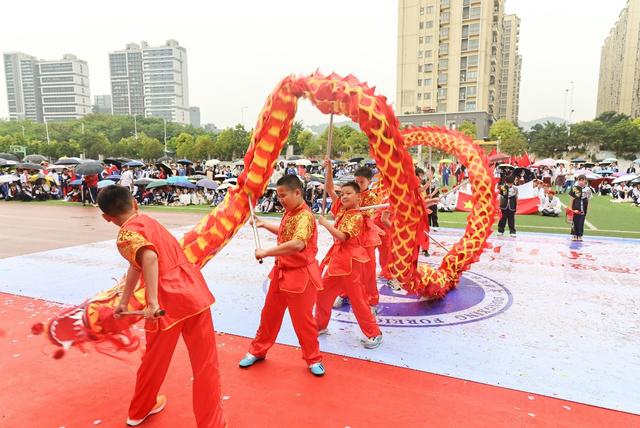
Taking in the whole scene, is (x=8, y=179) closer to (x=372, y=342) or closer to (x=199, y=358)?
(x=372, y=342)

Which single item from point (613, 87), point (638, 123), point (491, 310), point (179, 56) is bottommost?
point (491, 310)

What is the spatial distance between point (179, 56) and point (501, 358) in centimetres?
10125

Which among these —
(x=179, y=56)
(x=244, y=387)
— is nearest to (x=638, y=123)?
(x=244, y=387)

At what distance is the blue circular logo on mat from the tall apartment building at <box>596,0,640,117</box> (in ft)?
225

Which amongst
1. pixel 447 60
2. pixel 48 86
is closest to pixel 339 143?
pixel 447 60

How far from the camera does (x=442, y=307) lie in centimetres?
486

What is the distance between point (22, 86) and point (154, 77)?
25.4 meters

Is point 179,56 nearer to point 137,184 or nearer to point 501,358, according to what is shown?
point 137,184

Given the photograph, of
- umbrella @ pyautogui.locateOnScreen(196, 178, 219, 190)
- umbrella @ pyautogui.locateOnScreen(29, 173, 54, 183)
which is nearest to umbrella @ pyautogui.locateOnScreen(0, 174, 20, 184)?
umbrella @ pyautogui.locateOnScreen(29, 173, 54, 183)

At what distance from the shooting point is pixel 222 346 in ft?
12.3

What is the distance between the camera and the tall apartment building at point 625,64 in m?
59.5

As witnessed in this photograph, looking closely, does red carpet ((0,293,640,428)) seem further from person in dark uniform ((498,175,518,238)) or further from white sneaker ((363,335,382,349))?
person in dark uniform ((498,175,518,238))

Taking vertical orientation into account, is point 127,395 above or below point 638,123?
below

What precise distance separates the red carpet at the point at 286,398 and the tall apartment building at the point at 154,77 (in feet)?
311
